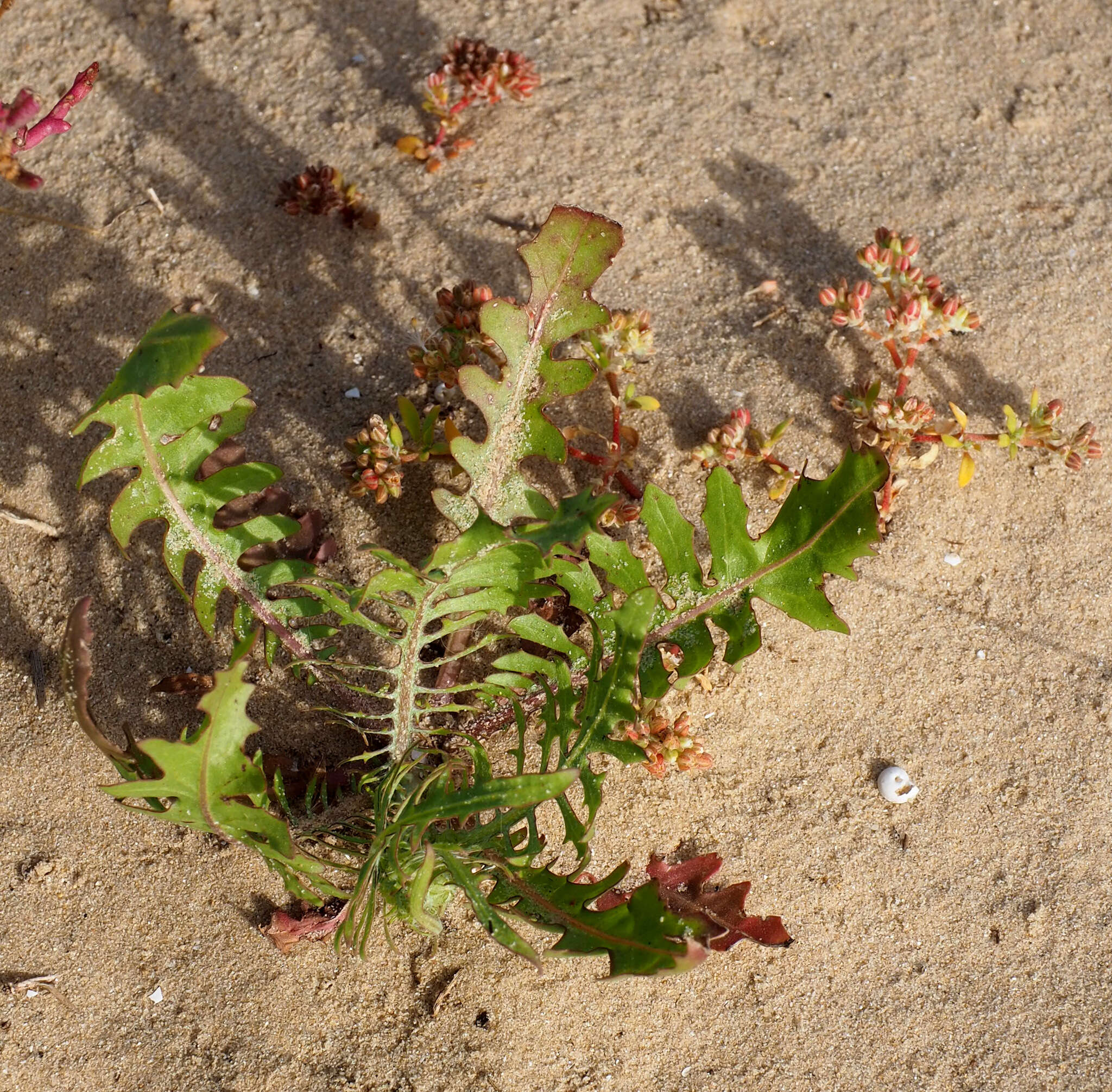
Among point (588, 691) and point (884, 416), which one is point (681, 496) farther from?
point (588, 691)

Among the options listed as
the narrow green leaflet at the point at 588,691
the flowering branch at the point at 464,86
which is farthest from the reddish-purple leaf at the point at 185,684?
the flowering branch at the point at 464,86

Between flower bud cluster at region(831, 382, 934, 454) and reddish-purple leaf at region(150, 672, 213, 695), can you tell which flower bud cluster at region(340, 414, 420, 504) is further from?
flower bud cluster at region(831, 382, 934, 454)

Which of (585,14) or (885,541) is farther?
(585,14)

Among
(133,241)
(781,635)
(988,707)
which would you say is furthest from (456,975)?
(133,241)

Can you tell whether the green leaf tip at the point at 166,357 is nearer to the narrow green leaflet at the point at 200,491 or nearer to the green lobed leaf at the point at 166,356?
the green lobed leaf at the point at 166,356

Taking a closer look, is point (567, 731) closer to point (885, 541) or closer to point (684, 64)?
point (885, 541)

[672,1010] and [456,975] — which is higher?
[456,975]

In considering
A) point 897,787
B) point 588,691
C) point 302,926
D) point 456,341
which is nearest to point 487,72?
point 456,341
